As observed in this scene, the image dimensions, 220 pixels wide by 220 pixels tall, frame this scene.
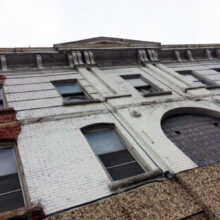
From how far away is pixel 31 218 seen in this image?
420 cm

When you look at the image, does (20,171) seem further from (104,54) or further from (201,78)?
(201,78)

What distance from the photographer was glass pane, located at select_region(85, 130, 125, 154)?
6.59m

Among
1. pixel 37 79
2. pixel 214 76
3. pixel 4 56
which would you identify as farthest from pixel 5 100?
pixel 214 76

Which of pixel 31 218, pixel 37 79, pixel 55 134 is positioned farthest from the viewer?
pixel 37 79

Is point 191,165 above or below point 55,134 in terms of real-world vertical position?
below

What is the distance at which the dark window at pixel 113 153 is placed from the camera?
231 inches

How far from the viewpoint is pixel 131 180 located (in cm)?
514

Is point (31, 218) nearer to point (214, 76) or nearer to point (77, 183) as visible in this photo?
point (77, 183)

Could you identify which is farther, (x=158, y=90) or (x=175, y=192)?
(x=158, y=90)

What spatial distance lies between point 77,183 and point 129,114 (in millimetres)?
3217

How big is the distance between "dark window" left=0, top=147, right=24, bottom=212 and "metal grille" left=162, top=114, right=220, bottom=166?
450 cm

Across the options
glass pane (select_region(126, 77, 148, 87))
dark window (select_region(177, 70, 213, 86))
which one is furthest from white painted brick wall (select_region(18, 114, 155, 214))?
dark window (select_region(177, 70, 213, 86))

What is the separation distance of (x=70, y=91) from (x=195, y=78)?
22.0ft

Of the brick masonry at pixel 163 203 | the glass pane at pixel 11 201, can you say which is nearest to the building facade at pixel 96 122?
the glass pane at pixel 11 201
